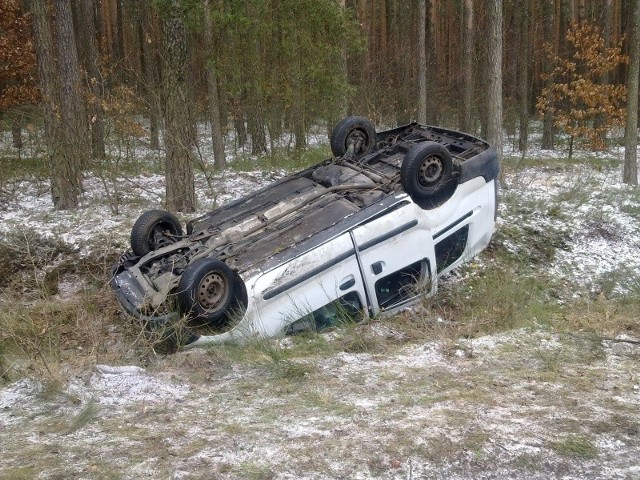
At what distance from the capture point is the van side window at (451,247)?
7.03 m

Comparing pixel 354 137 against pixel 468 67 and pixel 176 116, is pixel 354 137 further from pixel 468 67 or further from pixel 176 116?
pixel 468 67

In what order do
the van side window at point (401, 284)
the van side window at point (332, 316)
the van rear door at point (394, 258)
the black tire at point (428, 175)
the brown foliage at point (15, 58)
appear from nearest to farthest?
the van side window at point (332, 316) → the van rear door at point (394, 258) → the van side window at point (401, 284) → the black tire at point (428, 175) → the brown foliage at point (15, 58)

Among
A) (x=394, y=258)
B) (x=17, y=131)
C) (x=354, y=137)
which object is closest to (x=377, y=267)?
(x=394, y=258)

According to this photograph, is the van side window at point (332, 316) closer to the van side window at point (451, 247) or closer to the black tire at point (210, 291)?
the black tire at point (210, 291)

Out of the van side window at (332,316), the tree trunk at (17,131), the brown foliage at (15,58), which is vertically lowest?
the van side window at (332,316)

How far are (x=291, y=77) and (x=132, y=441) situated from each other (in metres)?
11.9

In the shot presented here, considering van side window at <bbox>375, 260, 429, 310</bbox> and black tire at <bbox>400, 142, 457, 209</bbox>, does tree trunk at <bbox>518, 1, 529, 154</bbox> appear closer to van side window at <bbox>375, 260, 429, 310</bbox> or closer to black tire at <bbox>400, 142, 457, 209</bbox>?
black tire at <bbox>400, 142, 457, 209</bbox>

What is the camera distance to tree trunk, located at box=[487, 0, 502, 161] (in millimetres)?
11586

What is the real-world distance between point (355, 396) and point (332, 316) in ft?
6.19

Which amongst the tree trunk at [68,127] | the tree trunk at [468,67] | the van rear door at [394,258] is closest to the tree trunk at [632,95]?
the tree trunk at [468,67]

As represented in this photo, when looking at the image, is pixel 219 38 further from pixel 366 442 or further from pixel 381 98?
pixel 366 442

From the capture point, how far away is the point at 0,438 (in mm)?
3789

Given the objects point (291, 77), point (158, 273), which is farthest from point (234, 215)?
point (291, 77)

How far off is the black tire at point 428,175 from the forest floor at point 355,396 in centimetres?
119
